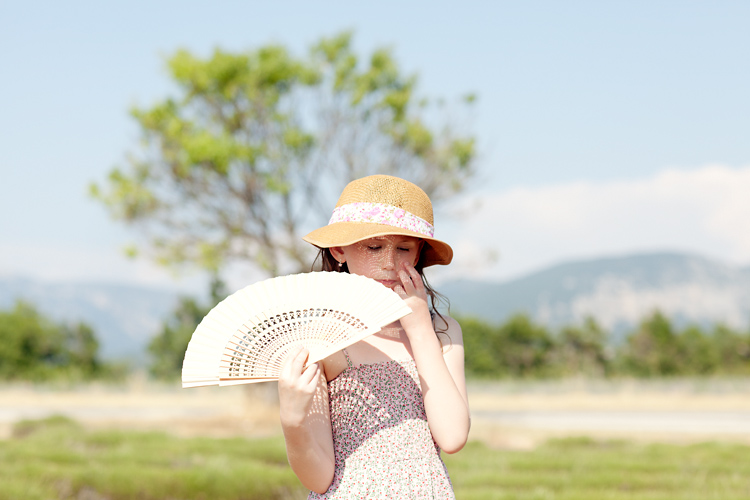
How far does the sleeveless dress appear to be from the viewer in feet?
6.35

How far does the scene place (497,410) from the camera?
1870 cm

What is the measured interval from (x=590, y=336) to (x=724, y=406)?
1815 cm

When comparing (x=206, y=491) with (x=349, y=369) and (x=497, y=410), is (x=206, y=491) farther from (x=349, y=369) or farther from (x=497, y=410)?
(x=497, y=410)

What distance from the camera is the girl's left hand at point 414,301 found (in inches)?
77.8

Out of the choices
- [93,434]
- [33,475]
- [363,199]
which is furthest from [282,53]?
[363,199]

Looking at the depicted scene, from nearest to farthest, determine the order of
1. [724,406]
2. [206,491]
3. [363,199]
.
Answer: [363,199], [206,491], [724,406]

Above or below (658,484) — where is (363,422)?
above

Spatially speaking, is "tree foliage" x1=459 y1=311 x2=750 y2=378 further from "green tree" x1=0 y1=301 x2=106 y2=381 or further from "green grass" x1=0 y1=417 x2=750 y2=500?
"green grass" x1=0 y1=417 x2=750 y2=500

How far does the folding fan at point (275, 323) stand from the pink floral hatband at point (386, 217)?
278 millimetres

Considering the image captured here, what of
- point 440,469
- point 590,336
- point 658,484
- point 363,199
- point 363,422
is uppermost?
point 590,336

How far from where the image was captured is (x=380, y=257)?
6.76 ft

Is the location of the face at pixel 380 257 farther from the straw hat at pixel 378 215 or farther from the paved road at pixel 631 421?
the paved road at pixel 631 421

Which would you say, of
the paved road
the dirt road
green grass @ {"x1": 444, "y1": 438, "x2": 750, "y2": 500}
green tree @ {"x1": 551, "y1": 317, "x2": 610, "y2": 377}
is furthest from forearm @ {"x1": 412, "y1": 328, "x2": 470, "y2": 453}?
green tree @ {"x1": 551, "y1": 317, "x2": 610, "y2": 377}

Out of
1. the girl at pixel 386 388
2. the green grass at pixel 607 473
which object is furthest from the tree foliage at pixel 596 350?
the girl at pixel 386 388
